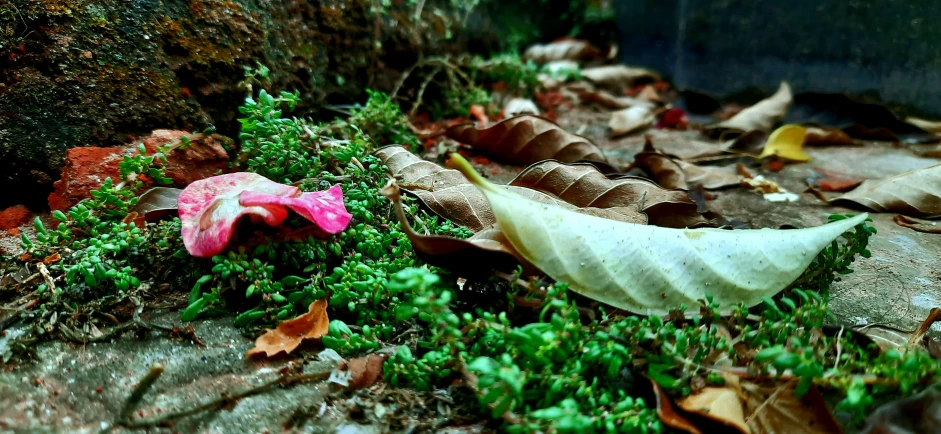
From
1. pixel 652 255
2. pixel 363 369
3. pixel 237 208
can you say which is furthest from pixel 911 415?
pixel 237 208

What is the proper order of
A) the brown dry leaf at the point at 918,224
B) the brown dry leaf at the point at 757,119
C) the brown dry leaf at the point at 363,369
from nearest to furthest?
the brown dry leaf at the point at 363,369 → the brown dry leaf at the point at 918,224 → the brown dry leaf at the point at 757,119

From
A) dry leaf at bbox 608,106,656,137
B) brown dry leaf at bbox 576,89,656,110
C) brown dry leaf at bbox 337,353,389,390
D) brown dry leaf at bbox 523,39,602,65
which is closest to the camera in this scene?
brown dry leaf at bbox 337,353,389,390

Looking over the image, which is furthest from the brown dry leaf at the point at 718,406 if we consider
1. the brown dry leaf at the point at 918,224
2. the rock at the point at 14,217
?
the rock at the point at 14,217

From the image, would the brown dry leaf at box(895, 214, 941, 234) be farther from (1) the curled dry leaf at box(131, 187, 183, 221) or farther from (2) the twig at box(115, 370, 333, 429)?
(1) the curled dry leaf at box(131, 187, 183, 221)

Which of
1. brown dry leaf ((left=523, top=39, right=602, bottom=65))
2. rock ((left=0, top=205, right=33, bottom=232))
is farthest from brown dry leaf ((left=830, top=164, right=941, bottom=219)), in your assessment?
brown dry leaf ((left=523, top=39, right=602, bottom=65))

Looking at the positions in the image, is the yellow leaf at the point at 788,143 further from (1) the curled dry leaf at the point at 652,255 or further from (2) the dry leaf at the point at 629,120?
(1) the curled dry leaf at the point at 652,255

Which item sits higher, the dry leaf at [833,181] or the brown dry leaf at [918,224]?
the brown dry leaf at [918,224]

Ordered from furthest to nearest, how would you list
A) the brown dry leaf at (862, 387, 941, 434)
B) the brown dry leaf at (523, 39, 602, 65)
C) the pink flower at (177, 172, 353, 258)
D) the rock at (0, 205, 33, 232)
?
the brown dry leaf at (523, 39, 602, 65), the rock at (0, 205, 33, 232), the pink flower at (177, 172, 353, 258), the brown dry leaf at (862, 387, 941, 434)

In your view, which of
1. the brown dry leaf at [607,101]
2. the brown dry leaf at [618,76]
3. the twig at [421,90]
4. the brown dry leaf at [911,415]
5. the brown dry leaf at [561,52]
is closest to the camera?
the brown dry leaf at [911,415]
